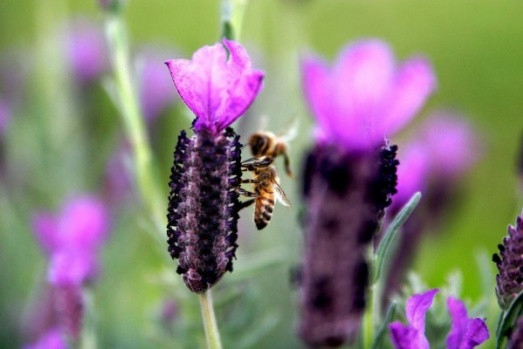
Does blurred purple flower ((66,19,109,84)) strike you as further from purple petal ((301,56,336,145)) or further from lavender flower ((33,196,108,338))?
purple petal ((301,56,336,145))

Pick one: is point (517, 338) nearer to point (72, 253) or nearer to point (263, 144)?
point (263, 144)

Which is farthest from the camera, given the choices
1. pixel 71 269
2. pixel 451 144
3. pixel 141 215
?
pixel 451 144

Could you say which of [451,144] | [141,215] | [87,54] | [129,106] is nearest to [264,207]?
[129,106]

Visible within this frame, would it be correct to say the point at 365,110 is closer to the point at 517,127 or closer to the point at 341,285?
the point at 341,285

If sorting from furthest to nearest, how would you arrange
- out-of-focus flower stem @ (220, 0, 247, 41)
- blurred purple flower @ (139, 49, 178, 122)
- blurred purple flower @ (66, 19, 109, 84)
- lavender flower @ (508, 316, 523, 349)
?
1. blurred purple flower @ (66, 19, 109, 84)
2. blurred purple flower @ (139, 49, 178, 122)
3. out-of-focus flower stem @ (220, 0, 247, 41)
4. lavender flower @ (508, 316, 523, 349)

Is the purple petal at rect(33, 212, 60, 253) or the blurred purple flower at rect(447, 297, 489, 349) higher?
the purple petal at rect(33, 212, 60, 253)

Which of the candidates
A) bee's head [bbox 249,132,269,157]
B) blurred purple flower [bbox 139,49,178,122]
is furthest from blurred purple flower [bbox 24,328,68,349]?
blurred purple flower [bbox 139,49,178,122]

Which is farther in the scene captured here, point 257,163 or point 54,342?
point 54,342
